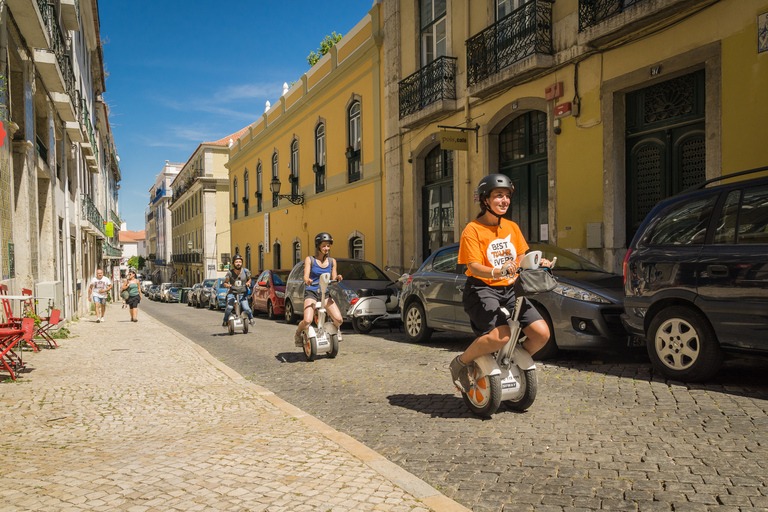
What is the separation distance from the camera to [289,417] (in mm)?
5203

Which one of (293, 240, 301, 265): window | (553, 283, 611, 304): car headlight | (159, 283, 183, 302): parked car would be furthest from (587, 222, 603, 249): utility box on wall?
(159, 283, 183, 302): parked car

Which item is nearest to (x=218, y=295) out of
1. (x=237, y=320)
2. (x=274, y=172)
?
(x=274, y=172)

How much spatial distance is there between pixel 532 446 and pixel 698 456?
103 cm

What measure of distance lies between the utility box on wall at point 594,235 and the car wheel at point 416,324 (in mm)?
3687

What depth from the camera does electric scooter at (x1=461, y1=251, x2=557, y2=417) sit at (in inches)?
186

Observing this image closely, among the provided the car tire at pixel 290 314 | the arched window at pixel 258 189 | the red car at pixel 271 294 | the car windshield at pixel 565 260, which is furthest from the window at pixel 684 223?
the arched window at pixel 258 189

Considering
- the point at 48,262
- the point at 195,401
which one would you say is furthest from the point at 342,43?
the point at 195,401

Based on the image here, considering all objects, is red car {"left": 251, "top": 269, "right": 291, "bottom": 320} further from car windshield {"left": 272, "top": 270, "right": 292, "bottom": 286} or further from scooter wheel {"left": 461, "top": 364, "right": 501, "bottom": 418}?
scooter wheel {"left": 461, "top": 364, "right": 501, "bottom": 418}

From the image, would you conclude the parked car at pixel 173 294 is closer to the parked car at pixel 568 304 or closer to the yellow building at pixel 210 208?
the yellow building at pixel 210 208

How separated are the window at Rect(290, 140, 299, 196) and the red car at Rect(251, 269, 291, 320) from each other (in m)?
9.61

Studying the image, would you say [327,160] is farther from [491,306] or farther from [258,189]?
[491,306]

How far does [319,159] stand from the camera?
2595cm

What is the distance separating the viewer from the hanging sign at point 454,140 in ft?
48.8

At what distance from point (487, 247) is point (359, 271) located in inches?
364
